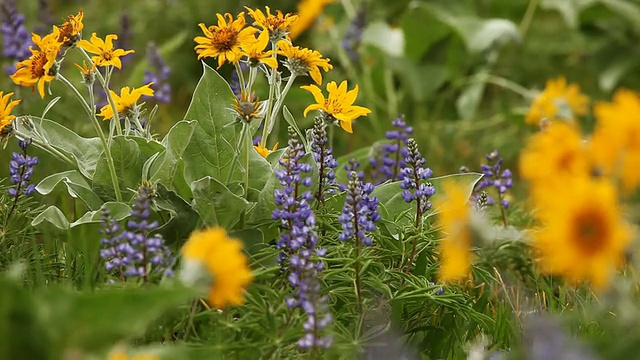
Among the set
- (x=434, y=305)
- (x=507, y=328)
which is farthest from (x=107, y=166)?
(x=507, y=328)

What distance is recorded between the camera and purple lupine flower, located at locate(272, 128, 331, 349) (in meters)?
1.54

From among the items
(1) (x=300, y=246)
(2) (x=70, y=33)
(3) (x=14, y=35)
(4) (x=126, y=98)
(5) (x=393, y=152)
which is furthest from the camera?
(3) (x=14, y=35)

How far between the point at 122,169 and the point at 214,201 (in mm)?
312

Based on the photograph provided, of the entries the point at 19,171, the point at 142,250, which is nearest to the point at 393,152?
the point at 19,171

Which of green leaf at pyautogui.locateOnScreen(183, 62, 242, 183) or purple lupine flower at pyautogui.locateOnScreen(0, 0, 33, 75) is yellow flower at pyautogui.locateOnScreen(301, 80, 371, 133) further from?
purple lupine flower at pyautogui.locateOnScreen(0, 0, 33, 75)

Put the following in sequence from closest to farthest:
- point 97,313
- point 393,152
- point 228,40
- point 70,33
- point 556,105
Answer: point 97,313
point 70,33
point 228,40
point 393,152
point 556,105

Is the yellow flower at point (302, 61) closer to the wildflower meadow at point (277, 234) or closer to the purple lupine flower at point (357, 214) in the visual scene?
the wildflower meadow at point (277, 234)

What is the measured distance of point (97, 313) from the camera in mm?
1265

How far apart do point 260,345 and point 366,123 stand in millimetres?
2942

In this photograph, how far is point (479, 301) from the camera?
2092 millimetres

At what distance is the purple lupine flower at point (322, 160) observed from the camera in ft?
6.58

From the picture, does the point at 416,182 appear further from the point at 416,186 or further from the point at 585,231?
the point at 585,231

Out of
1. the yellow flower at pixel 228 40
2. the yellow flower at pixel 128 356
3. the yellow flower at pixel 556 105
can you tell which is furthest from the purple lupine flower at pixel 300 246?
the yellow flower at pixel 556 105

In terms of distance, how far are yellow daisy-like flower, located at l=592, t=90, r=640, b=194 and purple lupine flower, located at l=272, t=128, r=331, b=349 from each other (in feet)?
1.79
